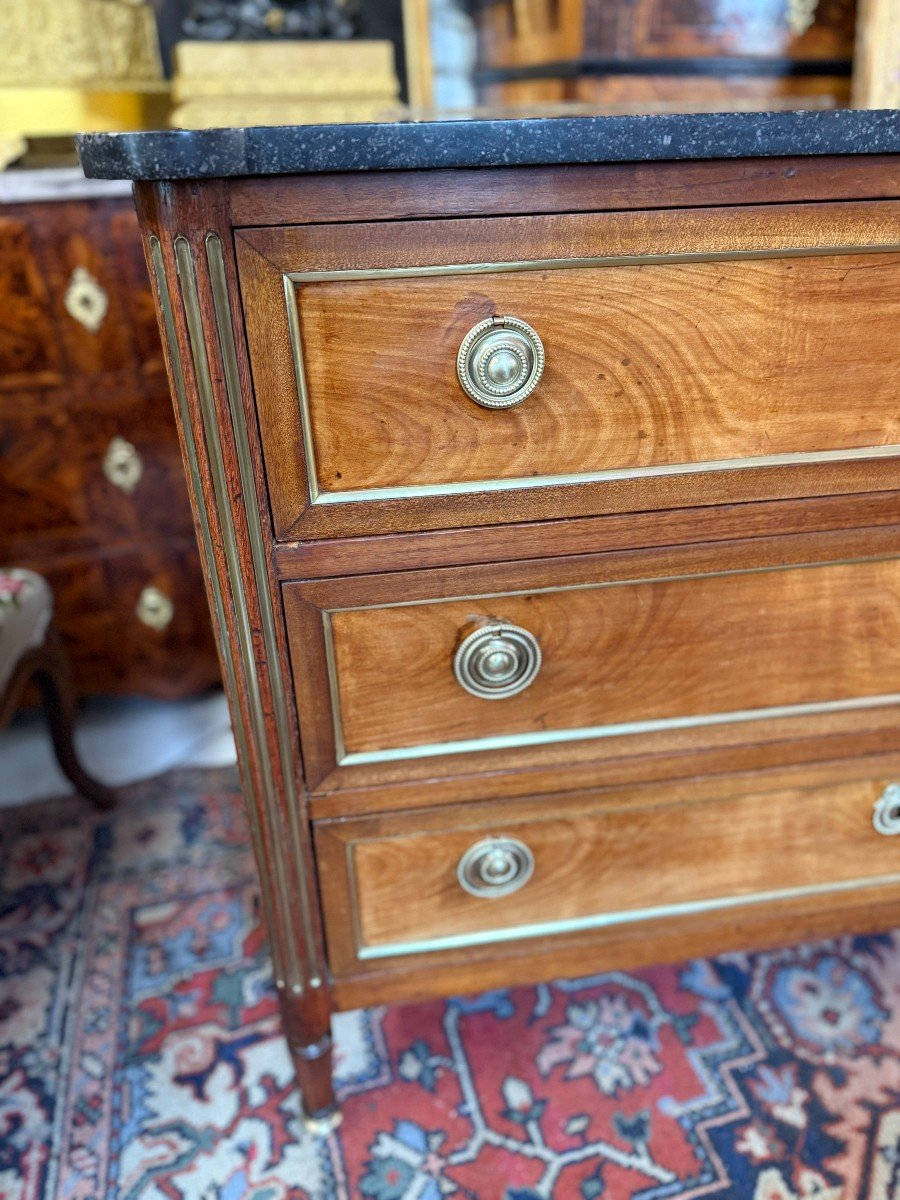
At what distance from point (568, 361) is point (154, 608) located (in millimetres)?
936

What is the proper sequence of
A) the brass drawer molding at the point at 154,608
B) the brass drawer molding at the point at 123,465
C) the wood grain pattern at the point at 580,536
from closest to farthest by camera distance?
the wood grain pattern at the point at 580,536 → the brass drawer molding at the point at 123,465 → the brass drawer molding at the point at 154,608

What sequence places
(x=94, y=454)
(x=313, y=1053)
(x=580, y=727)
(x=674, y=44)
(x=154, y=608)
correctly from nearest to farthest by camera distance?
(x=580, y=727) → (x=313, y=1053) → (x=674, y=44) → (x=94, y=454) → (x=154, y=608)

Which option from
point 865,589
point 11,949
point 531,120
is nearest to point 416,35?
point 531,120

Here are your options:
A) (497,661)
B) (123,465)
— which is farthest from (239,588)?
(123,465)

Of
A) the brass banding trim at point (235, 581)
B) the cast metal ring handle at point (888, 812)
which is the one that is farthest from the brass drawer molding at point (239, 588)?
the cast metal ring handle at point (888, 812)

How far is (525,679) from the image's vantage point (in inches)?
25.5

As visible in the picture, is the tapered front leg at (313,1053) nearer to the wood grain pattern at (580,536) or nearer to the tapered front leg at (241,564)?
the tapered front leg at (241,564)

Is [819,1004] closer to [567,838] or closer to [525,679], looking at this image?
[567,838]

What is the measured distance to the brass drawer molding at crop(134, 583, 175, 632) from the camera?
51.2 inches

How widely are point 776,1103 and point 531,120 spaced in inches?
35.3

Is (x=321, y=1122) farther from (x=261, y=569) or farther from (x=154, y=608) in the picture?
(x=154, y=608)

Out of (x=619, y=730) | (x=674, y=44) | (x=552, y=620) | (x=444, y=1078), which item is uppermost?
(x=674, y=44)

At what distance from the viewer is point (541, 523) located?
59 cm

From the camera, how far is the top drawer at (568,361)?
0.51 meters
